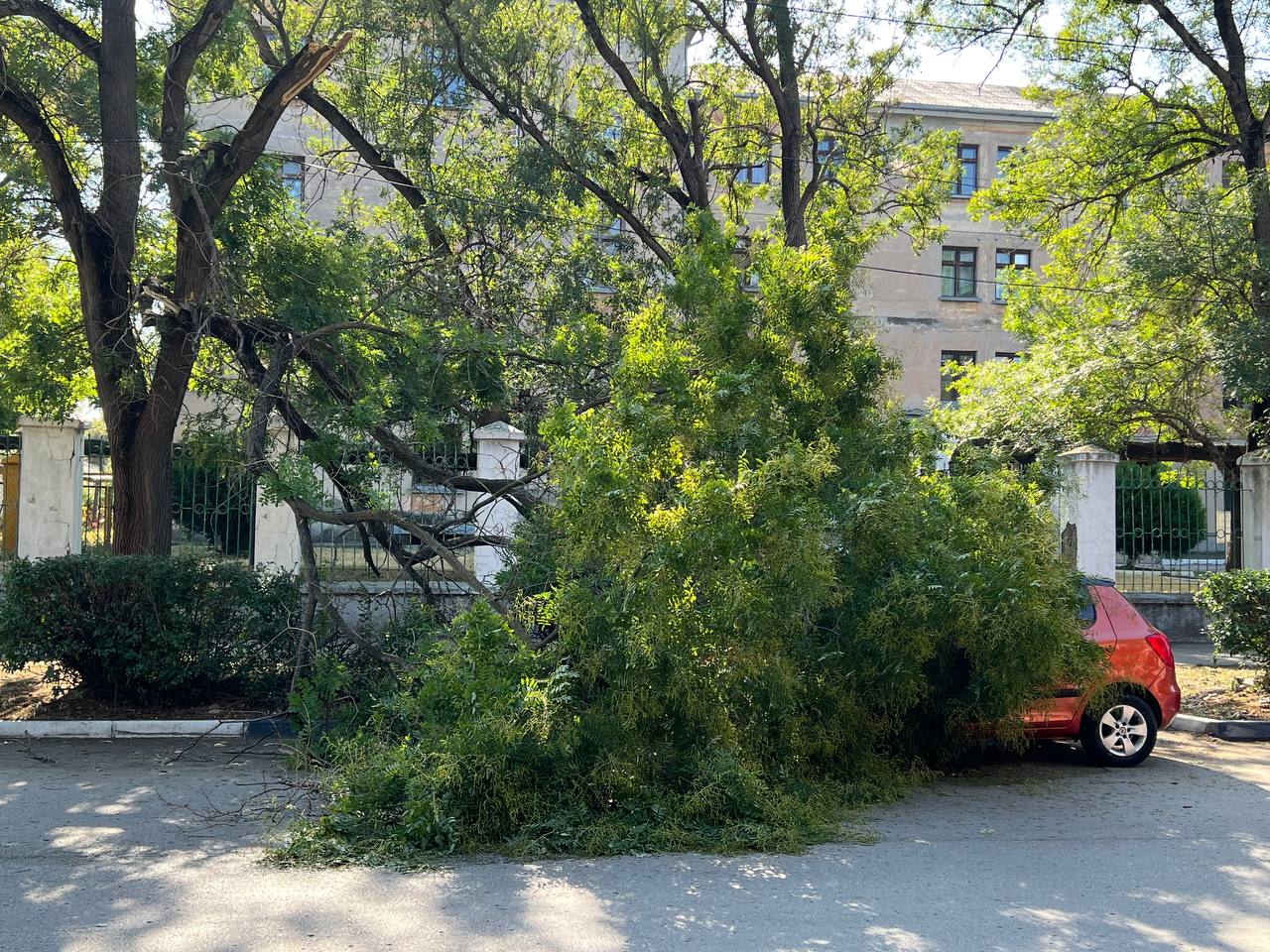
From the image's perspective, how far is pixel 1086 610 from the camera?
27.7 feet

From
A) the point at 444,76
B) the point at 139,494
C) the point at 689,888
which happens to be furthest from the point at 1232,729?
the point at 444,76

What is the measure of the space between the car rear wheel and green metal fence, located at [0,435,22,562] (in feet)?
38.0

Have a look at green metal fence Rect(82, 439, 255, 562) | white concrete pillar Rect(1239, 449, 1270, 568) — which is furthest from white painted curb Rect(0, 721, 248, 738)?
white concrete pillar Rect(1239, 449, 1270, 568)

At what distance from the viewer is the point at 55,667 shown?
→ 9938 millimetres

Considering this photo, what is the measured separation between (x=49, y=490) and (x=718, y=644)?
9512mm

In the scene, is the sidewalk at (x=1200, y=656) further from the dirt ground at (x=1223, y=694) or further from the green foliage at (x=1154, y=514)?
the green foliage at (x=1154, y=514)

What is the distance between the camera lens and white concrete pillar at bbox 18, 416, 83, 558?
12.6 m

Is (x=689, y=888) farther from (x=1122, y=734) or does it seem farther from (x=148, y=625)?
(x=148, y=625)

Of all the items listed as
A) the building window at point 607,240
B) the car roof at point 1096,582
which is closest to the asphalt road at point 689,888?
the car roof at point 1096,582

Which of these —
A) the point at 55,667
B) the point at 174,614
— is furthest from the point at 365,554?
the point at 55,667

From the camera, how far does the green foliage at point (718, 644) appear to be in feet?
20.7

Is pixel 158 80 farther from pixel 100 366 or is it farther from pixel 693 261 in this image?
pixel 693 261

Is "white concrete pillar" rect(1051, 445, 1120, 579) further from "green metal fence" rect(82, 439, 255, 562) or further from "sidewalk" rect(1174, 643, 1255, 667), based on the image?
"green metal fence" rect(82, 439, 255, 562)

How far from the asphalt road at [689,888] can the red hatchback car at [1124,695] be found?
0.93 m
